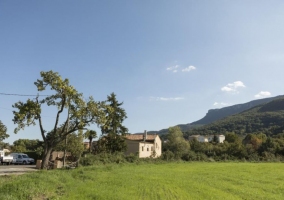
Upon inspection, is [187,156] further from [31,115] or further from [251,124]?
[251,124]

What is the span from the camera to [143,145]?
63844mm

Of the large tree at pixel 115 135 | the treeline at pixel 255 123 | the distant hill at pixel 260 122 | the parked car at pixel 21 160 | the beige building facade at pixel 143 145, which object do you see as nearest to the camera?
the parked car at pixel 21 160

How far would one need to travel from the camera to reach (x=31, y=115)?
2662cm

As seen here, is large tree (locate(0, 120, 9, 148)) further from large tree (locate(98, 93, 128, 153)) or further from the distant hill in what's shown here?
the distant hill

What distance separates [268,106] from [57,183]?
204 m

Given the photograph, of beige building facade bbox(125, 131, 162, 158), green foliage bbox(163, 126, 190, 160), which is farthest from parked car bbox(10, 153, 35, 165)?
green foliage bbox(163, 126, 190, 160)

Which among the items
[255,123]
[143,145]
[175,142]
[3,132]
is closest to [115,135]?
[143,145]

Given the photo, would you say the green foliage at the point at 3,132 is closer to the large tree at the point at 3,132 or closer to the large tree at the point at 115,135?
the large tree at the point at 3,132

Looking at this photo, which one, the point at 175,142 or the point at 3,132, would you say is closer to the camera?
the point at 3,132

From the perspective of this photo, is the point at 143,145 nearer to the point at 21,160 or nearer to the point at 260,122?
the point at 21,160

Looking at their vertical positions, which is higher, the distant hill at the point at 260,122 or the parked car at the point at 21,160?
the distant hill at the point at 260,122

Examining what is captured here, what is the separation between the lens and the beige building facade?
61406 mm

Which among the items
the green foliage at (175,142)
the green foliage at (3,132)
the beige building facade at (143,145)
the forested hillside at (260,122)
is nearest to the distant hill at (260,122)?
the forested hillside at (260,122)

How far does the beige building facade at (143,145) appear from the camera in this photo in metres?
61.4
